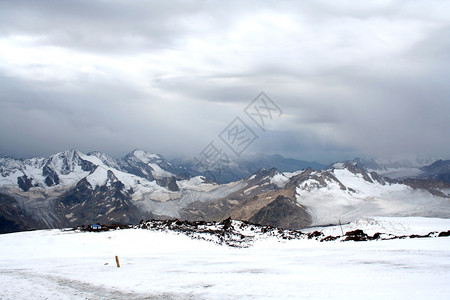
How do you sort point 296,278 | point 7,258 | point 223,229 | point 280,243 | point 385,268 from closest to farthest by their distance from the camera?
point 296,278
point 385,268
point 7,258
point 280,243
point 223,229

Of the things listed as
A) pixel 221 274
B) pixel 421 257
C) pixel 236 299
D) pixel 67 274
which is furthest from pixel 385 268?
pixel 67 274

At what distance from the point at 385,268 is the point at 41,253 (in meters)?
39.4

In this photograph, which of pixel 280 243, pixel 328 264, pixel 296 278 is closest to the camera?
pixel 296 278

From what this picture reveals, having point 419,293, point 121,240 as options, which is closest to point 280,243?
point 121,240

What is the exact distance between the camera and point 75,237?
5562cm

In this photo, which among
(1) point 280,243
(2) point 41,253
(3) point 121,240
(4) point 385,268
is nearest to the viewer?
(4) point 385,268

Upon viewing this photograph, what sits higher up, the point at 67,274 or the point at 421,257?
the point at 67,274

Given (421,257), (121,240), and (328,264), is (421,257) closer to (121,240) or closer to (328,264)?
(328,264)

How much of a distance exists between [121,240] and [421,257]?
1528 inches

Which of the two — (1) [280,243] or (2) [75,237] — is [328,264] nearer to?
(1) [280,243]

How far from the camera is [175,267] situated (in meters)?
31.8

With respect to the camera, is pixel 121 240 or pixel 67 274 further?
pixel 121 240

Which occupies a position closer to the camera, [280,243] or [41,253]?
[41,253]

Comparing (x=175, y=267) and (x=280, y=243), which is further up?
(x=175, y=267)
